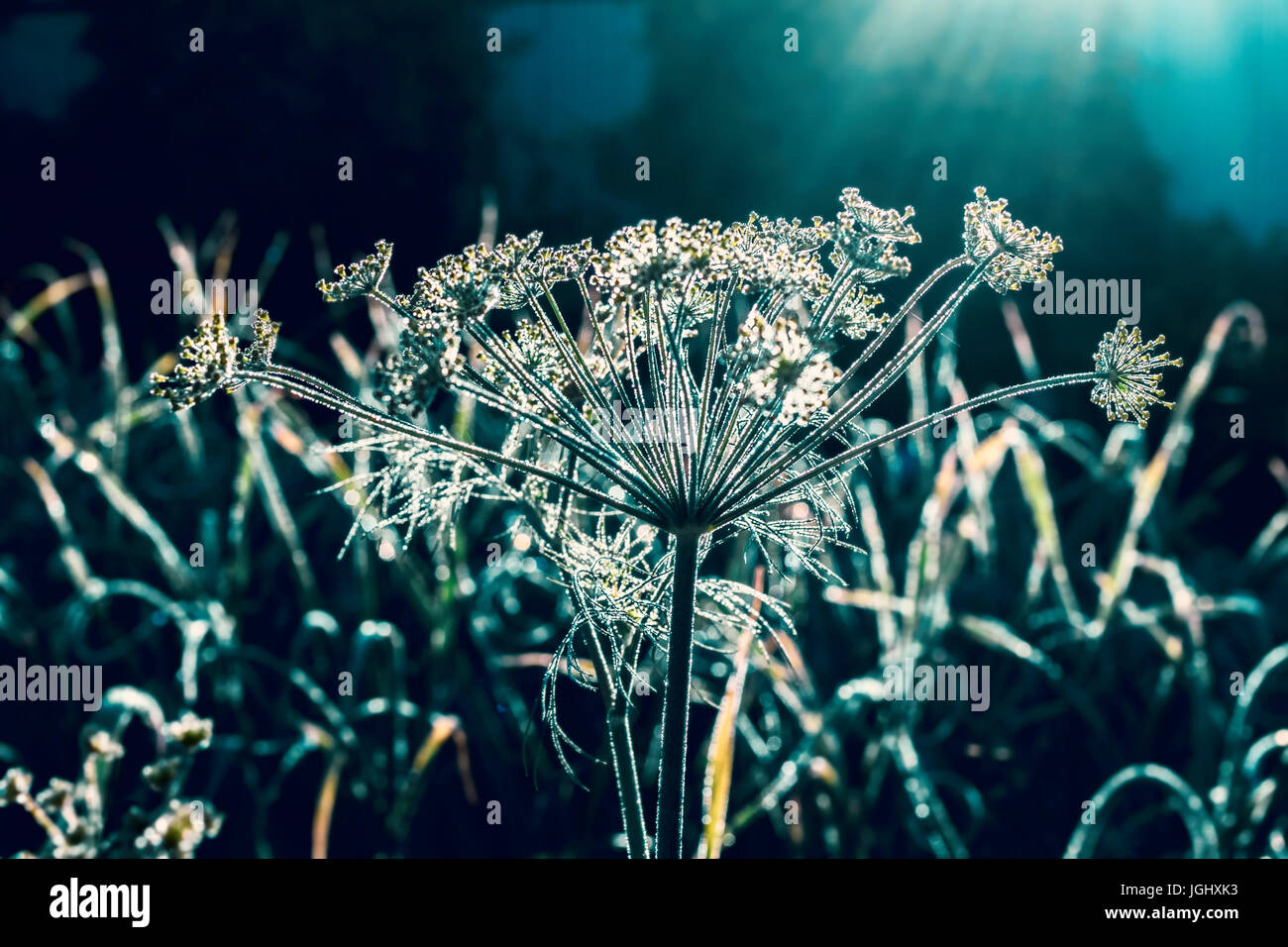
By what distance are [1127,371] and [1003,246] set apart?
148 mm

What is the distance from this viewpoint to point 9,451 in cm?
344

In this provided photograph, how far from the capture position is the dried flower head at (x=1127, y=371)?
829mm

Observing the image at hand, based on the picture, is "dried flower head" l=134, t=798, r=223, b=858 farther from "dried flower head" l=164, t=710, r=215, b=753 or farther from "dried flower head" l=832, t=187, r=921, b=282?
"dried flower head" l=832, t=187, r=921, b=282

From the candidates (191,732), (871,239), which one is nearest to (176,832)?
(191,732)

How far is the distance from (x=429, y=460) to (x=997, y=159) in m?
5.02

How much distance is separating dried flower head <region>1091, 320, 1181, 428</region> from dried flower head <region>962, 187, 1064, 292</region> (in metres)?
0.08

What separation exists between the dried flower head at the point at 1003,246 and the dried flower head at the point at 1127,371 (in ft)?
0.28

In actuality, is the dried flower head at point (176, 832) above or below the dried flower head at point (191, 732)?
below

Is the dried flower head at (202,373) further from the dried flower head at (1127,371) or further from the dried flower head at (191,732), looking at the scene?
the dried flower head at (1127,371)

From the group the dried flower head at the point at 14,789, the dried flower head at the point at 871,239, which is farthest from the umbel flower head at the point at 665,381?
the dried flower head at the point at 14,789

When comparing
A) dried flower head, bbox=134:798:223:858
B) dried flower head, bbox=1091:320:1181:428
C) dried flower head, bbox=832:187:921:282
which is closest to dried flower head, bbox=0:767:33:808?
dried flower head, bbox=134:798:223:858

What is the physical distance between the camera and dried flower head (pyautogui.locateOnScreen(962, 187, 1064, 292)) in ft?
2.86

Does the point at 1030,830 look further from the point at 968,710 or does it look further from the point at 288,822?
the point at 288,822
